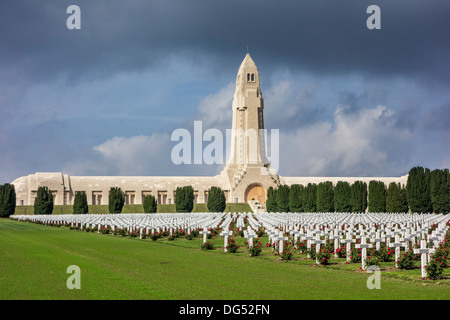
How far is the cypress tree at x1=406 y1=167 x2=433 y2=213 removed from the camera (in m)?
40.8

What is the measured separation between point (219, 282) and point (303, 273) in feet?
9.04

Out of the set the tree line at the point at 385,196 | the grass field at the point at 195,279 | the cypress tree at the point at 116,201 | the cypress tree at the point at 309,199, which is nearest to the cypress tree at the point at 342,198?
the tree line at the point at 385,196

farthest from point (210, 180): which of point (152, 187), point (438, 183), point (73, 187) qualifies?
point (438, 183)

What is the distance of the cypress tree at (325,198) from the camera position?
50156 mm

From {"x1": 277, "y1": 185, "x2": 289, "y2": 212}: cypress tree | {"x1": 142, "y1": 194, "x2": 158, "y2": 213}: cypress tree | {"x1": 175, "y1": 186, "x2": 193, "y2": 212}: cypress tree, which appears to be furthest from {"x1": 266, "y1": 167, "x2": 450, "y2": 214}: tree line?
{"x1": 142, "y1": 194, "x2": 158, "y2": 213}: cypress tree

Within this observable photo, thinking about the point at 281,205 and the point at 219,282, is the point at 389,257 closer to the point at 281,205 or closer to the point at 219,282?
the point at 219,282

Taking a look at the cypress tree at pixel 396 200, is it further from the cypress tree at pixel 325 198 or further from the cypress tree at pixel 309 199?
the cypress tree at pixel 309 199

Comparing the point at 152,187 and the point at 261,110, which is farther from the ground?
the point at 261,110

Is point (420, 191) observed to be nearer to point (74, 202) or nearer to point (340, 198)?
point (340, 198)

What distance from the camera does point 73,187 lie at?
72562mm

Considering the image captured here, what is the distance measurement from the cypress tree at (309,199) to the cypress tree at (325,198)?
1168mm

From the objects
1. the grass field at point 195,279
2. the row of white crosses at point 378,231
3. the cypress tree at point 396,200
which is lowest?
the grass field at point 195,279

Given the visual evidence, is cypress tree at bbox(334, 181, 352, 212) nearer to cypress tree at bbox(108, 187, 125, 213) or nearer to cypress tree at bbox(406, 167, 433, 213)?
cypress tree at bbox(406, 167, 433, 213)
